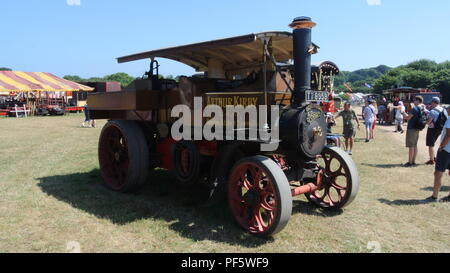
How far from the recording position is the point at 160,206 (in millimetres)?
4570

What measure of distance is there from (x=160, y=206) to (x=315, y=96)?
2.43 meters

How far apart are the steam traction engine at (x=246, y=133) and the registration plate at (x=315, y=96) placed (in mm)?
11

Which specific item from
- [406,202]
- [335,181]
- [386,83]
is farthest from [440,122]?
[386,83]

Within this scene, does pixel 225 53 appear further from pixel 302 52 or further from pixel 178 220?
pixel 178 220

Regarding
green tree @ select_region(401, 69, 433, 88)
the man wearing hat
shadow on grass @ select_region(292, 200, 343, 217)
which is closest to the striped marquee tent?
shadow on grass @ select_region(292, 200, 343, 217)

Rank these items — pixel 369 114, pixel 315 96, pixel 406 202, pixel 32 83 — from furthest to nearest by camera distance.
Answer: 1. pixel 32 83
2. pixel 369 114
3. pixel 406 202
4. pixel 315 96

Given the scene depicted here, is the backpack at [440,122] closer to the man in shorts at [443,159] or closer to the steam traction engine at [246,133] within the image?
the man in shorts at [443,159]

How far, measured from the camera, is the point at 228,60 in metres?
4.94

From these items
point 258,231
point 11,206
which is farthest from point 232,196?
point 11,206

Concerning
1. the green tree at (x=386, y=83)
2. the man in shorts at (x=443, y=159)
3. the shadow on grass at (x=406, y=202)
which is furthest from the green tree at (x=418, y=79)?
the shadow on grass at (x=406, y=202)

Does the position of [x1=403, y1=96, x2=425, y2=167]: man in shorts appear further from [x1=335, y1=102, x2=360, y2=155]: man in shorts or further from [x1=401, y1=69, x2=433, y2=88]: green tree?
[x1=401, y1=69, x2=433, y2=88]: green tree

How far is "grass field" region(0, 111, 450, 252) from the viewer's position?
11.5 ft

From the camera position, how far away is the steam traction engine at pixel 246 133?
3.65 m

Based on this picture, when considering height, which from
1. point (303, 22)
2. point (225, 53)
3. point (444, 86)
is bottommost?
point (225, 53)
